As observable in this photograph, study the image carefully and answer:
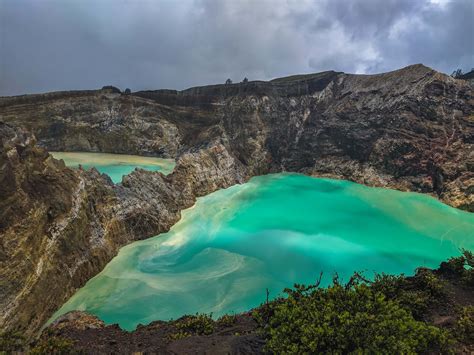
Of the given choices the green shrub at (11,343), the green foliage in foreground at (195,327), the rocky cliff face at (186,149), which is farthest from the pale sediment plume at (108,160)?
the green shrub at (11,343)

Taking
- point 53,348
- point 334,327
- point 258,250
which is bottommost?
point 258,250

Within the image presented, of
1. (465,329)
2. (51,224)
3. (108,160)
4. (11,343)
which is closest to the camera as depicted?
(465,329)

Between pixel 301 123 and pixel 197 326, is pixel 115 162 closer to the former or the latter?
pixel 301 123

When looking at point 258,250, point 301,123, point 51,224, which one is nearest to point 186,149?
point 301,123

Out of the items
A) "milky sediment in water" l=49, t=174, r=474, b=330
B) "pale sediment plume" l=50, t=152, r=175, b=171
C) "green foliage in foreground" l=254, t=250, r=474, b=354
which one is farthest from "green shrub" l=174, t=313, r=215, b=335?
"pale sediment plume" l=50, t=152, r=175, b=171

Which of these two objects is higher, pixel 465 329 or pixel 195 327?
pixel 465 329
